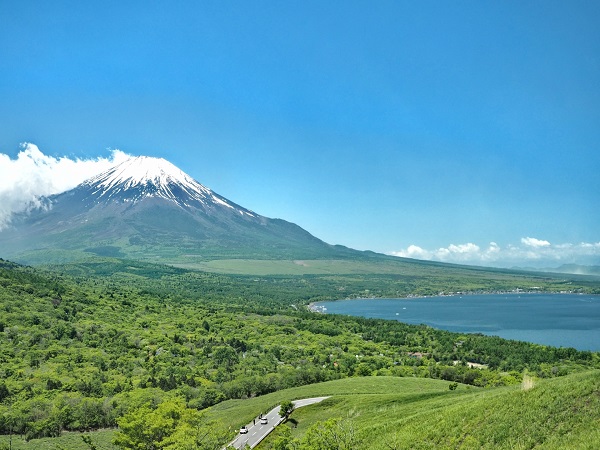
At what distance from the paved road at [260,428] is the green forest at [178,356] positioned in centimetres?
229

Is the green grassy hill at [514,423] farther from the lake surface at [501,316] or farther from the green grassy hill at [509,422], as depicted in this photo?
the lake surface at [501,316]

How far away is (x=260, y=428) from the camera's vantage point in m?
31.6

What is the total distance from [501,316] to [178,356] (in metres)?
109

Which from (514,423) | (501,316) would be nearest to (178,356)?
(514,423)

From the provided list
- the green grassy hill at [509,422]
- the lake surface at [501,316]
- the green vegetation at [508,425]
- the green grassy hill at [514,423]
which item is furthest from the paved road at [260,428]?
the lake surface at [501,316]

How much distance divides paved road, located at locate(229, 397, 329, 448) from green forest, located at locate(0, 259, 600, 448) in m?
2.29

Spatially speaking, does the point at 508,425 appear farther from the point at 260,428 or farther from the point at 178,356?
the point at 178,356

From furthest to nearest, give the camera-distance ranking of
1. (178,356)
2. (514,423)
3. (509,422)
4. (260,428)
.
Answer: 1. (178,356)
2. (260,428)
3. (509,422)
4. (514,423)

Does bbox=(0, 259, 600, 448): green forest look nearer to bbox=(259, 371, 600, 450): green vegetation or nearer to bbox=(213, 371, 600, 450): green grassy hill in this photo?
bbox=(259, 371, 600, 450): green vegetation

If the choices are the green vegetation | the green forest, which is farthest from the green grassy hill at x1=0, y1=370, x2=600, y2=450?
the green forest

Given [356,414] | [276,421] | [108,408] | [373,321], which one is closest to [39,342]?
[108,408]

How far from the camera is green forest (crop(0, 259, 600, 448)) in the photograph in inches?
1743

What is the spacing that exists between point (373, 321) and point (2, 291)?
76725 mm

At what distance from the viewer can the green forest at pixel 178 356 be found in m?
44.3
